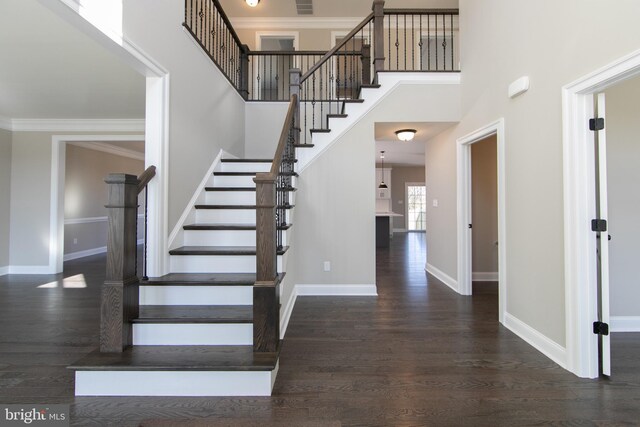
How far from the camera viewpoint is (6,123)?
17.2ft

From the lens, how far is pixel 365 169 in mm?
4062

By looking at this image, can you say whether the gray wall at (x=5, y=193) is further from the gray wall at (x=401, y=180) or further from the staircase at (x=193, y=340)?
the gray wall at (x=401, y=180)

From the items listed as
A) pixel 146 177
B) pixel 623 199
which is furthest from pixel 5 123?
pixel 623 199

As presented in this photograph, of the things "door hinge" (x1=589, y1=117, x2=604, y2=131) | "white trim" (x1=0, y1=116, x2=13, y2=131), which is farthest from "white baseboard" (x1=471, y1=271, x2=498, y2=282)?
"white trim" (x1=0, y1=116, x2=13, y2=131)

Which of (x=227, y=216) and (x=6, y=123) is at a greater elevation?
(x=6, y=123)

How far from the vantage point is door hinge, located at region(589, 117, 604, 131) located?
2165mm

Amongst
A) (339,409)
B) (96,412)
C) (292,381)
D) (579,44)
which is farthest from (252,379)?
(579,44)

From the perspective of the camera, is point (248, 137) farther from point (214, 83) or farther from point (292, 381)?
point (292, 381)

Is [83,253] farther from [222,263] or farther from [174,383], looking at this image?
[174,383]

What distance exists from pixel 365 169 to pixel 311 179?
2.37 ft

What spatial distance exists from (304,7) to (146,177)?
572 centimetres

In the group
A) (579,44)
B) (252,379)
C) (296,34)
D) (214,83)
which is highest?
(296,34)

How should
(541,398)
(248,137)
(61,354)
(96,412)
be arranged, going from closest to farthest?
(96,412) < (541,398) < (61,354) < (248,137)

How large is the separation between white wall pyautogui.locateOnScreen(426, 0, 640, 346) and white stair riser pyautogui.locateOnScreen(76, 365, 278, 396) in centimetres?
227
